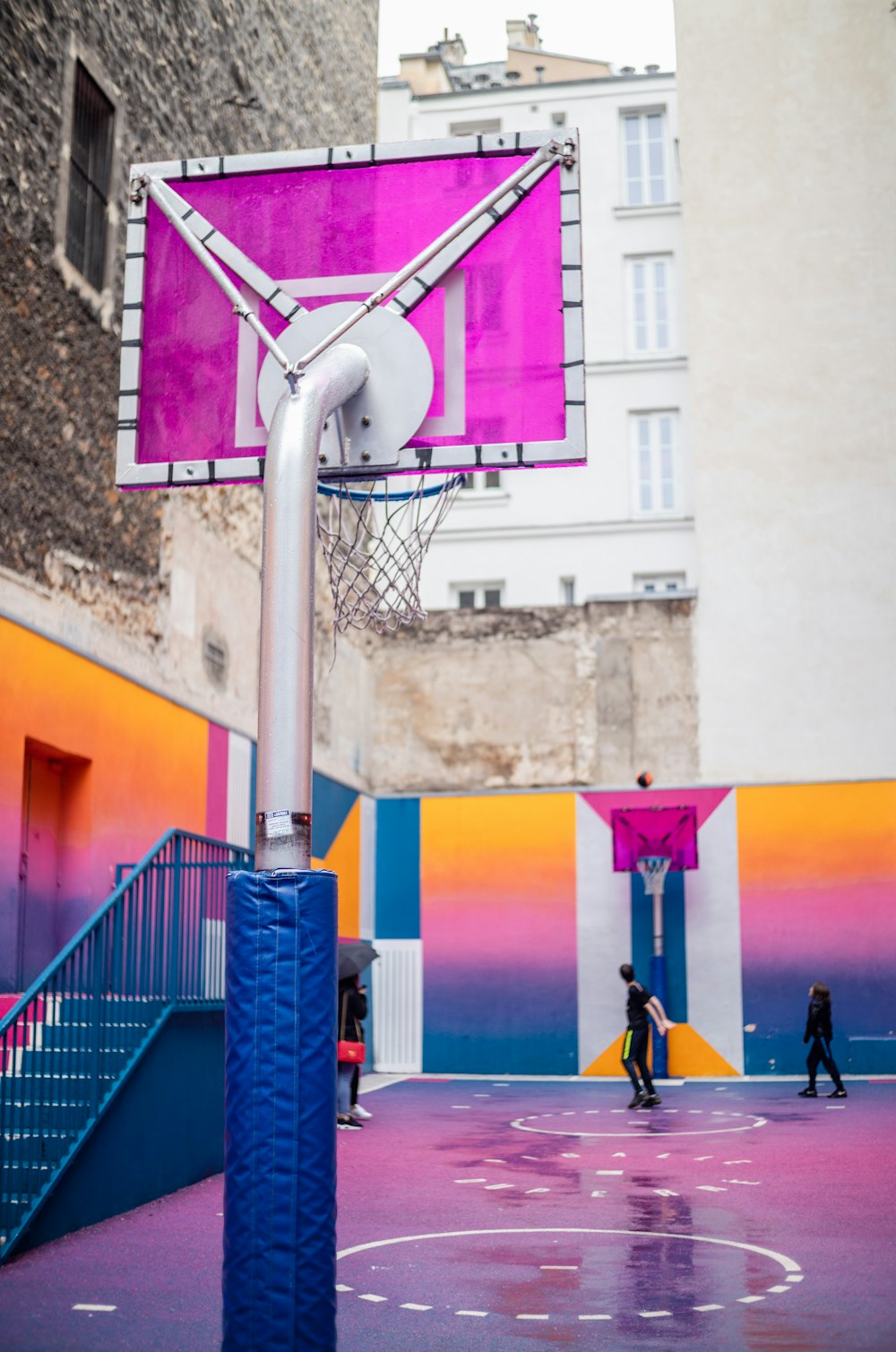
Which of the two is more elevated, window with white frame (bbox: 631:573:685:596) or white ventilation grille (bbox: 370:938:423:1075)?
window with white frame (bbox: 631:573:685:596)

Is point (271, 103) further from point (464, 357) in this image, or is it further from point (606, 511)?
point (464, 357)

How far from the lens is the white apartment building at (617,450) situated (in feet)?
101

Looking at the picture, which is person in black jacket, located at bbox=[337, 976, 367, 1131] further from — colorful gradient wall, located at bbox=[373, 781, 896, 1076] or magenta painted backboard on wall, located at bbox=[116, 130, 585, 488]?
magenta painted backboard on wall, located at bbox=[116, 130, 585, 488]

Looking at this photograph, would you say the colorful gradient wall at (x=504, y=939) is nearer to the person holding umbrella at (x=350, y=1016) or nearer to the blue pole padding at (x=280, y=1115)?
the person holding umbrella at (x=350, y=1016)

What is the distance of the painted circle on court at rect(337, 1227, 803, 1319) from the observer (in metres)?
7.71

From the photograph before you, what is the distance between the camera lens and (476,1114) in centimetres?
1716

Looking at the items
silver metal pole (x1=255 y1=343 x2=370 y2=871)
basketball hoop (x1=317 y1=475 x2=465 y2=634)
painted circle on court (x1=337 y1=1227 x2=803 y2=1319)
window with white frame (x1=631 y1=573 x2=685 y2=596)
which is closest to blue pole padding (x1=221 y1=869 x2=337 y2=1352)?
silver metal pole (x1=255 y1=343 x2=370 y2=871)

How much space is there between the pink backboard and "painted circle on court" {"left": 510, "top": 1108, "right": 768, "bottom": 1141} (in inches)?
223

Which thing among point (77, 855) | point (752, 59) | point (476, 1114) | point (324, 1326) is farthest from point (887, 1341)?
point (752, 59)

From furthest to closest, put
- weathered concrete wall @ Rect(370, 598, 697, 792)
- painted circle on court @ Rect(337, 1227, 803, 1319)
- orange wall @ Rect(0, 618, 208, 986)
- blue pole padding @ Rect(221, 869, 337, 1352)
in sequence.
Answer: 1. weathered concrete wall @ Rect(370, 598, 697, 792)
2. orange wall @ Rect(0, 618, 208, 986)
3. painted circle on court @ Rect(337, 1227, 803, 1319)
4. blue pole padding @ Rect(221, 869, 337, 1352)

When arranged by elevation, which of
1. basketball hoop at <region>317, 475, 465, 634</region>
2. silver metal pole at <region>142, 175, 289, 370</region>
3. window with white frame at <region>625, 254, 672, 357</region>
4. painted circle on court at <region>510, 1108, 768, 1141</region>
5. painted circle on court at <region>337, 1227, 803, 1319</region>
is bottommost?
painted circle on court at <region>510, 1108, 768, 1141</region>

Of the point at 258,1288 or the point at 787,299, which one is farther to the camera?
the point at 787,299

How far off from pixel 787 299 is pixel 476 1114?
1369cm

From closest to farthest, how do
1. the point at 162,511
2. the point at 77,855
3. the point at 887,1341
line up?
the point at 887,1341 → the point at 77,855 → the point at 162,511
